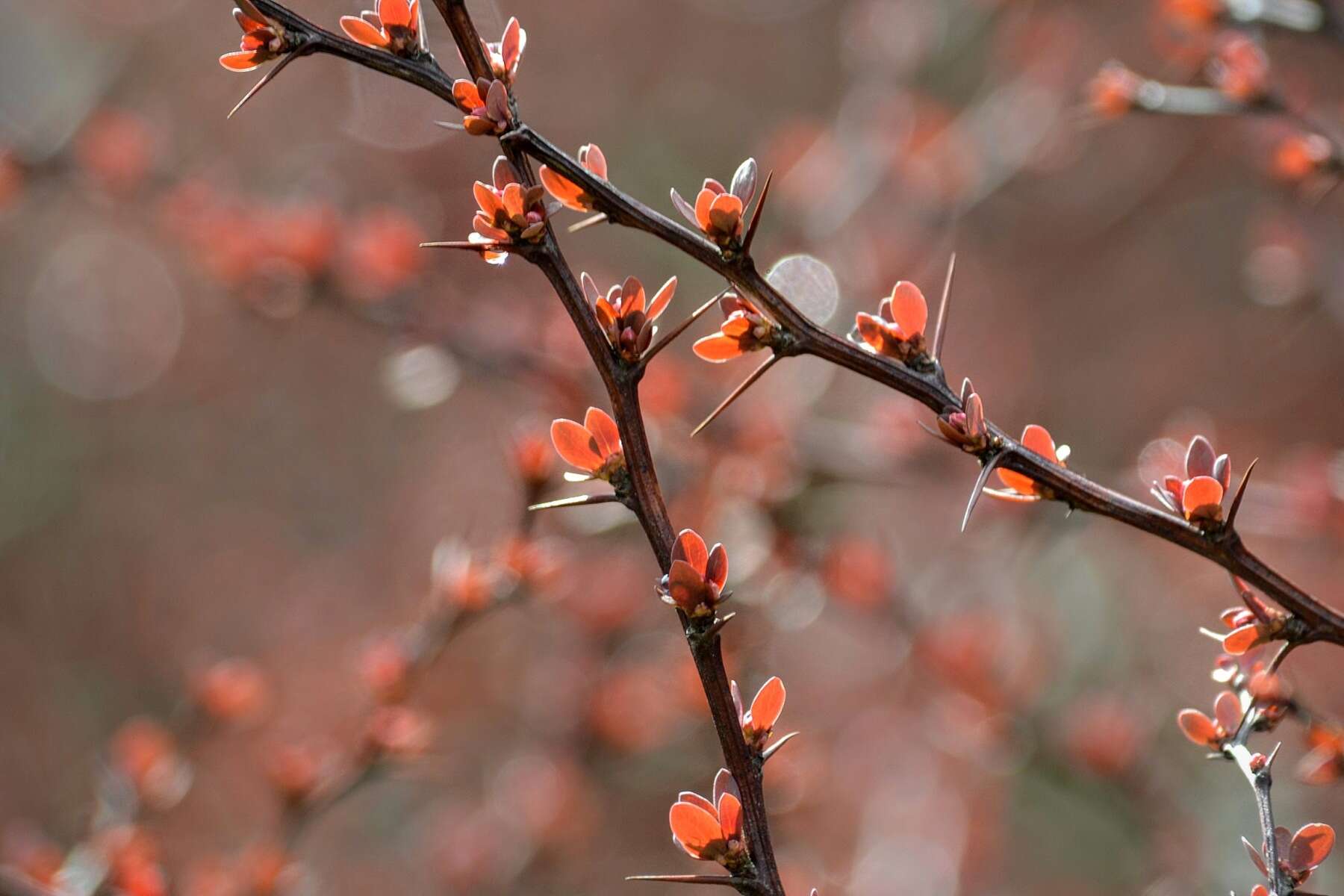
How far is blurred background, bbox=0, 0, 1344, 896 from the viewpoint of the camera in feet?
7.89

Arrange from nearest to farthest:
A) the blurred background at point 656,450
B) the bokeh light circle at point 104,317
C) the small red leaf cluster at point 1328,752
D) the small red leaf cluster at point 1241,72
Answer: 1. the small red leaf cluster at point 1328,752
2. the small red leaf cluster at point 1241,72
3. the blurred background at point 656,450
4. the bokeh light circle at point 104,317

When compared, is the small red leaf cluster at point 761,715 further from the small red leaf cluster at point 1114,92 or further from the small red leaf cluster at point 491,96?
the small red leaf cluster at point 1114,92

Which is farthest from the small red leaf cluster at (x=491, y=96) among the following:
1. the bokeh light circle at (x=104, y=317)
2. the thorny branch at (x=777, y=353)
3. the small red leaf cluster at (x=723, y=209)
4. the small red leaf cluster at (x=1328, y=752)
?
the bokeh light circle at (x=104, y=317)

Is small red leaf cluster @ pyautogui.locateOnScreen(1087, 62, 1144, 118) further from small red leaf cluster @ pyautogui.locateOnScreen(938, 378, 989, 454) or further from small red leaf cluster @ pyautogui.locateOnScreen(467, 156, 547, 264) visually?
small red leaf cluster @ pyautogui.locateOnScreen(467, 156, 547, 264)

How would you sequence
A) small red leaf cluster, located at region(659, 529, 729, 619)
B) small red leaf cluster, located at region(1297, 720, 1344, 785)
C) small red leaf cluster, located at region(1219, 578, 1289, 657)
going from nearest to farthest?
small red leaf cluster, located at region(659, 529, 729, 619)
small red leaf cluster, located at region(1219, 578, 1289, 657)
small red leaf cluster, located at region(1297, 720, 1344, 785)

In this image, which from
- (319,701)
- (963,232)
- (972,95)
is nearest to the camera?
(319,701)

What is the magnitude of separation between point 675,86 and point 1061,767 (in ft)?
14.0

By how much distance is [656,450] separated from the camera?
2.52m

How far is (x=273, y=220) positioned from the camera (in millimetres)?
2613

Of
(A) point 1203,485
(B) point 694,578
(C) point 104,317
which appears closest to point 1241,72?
(A) point 1203,485

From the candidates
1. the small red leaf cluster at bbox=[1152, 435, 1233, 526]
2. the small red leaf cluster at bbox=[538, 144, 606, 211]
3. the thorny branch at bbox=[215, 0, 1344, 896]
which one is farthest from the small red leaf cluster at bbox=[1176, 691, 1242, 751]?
the small red leaf cluster at bbox=[538, 144, 606, 211]

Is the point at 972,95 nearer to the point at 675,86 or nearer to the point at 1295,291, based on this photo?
the point at 675,86

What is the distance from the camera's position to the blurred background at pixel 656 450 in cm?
240

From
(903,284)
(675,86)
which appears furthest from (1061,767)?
(675,86)
